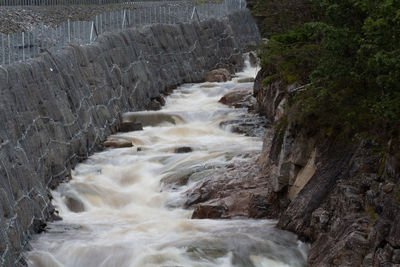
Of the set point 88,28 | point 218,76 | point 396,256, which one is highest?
point 88,28

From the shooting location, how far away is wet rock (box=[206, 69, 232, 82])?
31.8 m

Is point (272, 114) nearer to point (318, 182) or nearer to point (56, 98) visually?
point (56, 98)

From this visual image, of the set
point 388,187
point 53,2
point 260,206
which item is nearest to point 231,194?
point 260,206

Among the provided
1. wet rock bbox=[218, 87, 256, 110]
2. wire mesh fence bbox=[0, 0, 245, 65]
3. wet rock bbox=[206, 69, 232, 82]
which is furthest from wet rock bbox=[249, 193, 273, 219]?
wet rock bbox=[206, 69, 232, 82]

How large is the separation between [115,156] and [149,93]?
24.5 ft

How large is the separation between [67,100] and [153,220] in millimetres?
5843

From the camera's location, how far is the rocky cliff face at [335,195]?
1070cm

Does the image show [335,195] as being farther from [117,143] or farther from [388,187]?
[117,143]

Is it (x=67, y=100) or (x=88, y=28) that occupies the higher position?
(x=88, y=28)

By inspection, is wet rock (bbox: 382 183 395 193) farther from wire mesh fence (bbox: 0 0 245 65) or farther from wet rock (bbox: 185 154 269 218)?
wire mesh fence (bbox: 0 0 245 65)

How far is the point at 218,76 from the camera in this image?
105ft

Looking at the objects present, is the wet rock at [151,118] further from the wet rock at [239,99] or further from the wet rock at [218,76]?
the wet rock at [218,76]

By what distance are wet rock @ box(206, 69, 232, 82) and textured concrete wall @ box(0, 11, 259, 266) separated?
47cm

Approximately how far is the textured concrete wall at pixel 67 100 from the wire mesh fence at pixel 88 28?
0.34 metres
